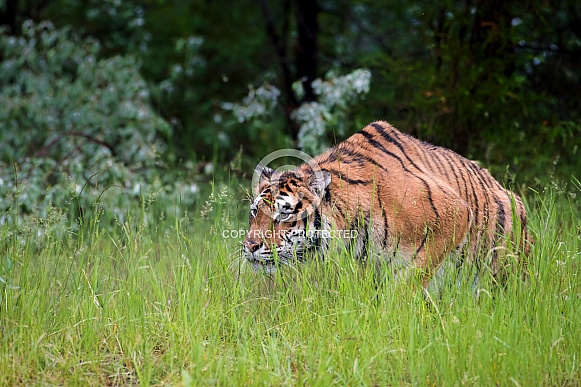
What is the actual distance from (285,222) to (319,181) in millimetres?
319

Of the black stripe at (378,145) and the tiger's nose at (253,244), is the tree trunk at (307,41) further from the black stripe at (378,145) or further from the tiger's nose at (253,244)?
the tiger's nose at (253,244)

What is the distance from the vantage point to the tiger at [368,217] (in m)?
4.26

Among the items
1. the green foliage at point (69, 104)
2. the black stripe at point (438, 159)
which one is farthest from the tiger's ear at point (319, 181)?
the green foliage at point (69, 104)

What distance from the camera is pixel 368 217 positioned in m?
4.33

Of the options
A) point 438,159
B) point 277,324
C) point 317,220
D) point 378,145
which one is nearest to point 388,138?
point 378,145

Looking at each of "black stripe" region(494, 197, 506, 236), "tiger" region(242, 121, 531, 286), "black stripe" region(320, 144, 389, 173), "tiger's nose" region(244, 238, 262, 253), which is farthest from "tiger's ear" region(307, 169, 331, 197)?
"black stripe" region(494, 197, 506, 236)

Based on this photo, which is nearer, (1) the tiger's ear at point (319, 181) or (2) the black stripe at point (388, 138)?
(1) the tiger's ear at point (319, 181)

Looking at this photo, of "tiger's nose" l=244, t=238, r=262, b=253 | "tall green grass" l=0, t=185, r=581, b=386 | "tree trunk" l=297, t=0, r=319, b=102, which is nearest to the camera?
"tall green grass" l=0, t=185, r=581, b=386

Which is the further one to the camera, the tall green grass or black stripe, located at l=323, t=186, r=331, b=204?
black stripe, located at l=323, t=186, r=331, b=204

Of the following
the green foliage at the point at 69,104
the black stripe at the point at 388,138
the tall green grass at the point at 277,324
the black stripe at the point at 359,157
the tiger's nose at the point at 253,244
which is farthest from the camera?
the green foliage at the point at 69,104

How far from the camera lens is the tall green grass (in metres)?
3.38

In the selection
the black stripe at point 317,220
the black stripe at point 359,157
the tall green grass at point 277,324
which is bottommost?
the tall green grass at point 277,324

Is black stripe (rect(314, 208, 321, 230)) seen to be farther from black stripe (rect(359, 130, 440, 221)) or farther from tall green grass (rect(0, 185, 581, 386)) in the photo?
black stripe (rect(359, 130, 440, 221))

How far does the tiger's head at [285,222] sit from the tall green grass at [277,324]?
5.0 inches
